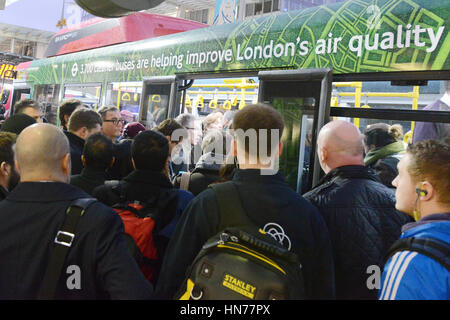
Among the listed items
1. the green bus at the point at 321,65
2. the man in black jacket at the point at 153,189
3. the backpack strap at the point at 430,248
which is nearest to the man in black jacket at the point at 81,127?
the man in black jacket at the point at 153,189

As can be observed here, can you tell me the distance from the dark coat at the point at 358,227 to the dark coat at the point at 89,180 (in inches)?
49.8

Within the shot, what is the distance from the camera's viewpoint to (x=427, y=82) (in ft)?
8.88

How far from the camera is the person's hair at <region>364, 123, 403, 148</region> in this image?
3244mm

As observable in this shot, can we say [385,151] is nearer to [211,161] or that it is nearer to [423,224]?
[211,161]

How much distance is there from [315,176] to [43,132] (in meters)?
2.20

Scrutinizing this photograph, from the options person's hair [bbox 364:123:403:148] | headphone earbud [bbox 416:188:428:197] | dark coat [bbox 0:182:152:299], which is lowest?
dark coat [bbox 0:182:152:299]

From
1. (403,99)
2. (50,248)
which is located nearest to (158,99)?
(403,99)

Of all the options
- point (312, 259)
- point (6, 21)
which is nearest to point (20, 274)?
point (312, 259)

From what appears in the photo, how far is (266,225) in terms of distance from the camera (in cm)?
148

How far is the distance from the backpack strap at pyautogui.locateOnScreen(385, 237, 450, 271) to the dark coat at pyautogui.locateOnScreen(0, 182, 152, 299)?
852 millimetres

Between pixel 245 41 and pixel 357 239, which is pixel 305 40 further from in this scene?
pixel 357 239

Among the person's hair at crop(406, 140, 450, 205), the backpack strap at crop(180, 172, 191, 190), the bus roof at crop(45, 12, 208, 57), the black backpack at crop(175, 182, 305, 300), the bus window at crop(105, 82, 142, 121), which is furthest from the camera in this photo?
the bus roof at crop(45, 12, 208, 57)

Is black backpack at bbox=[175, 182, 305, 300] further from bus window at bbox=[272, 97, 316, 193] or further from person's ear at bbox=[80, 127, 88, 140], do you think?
person's ear at bbox=[80, 127, 88, 140]

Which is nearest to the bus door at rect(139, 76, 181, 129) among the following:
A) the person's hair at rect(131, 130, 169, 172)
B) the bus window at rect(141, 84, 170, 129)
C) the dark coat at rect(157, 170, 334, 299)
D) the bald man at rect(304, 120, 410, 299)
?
the bus window at rect(141, 84, 170, 129)
